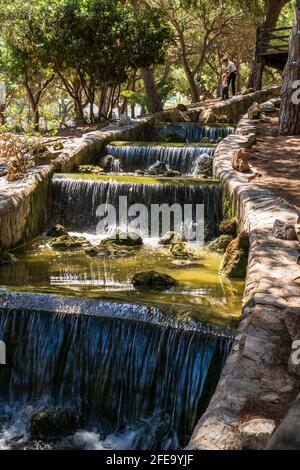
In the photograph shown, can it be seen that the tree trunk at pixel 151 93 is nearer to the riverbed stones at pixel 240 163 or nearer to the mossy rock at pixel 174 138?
the mossy rock at pixel 174 138

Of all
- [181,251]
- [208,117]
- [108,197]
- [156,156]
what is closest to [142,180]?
[108,197]

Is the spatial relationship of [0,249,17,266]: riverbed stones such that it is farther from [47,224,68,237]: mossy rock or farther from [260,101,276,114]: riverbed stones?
[260,101,276,114]: riverbed stones

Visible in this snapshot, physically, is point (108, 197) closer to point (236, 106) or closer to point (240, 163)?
point (240, 163)

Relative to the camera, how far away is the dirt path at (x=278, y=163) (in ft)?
33.0

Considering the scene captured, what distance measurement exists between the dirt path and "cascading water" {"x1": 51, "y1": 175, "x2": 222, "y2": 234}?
1.00 m

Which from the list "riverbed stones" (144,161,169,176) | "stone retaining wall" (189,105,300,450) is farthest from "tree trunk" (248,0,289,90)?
"stone retaining wall" (189,105,300,450)

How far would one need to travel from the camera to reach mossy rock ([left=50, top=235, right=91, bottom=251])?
9.90 metres

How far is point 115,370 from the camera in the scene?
5.93 meters

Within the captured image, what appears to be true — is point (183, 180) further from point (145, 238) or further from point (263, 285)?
point (263, 285)

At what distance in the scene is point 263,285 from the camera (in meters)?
5.73

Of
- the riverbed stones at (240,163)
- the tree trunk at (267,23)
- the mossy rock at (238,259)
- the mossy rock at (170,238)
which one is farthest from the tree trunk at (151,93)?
the mossy rock at (238,259)

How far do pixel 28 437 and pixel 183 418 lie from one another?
1.40 m

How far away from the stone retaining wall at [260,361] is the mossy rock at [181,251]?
66.9 inches
